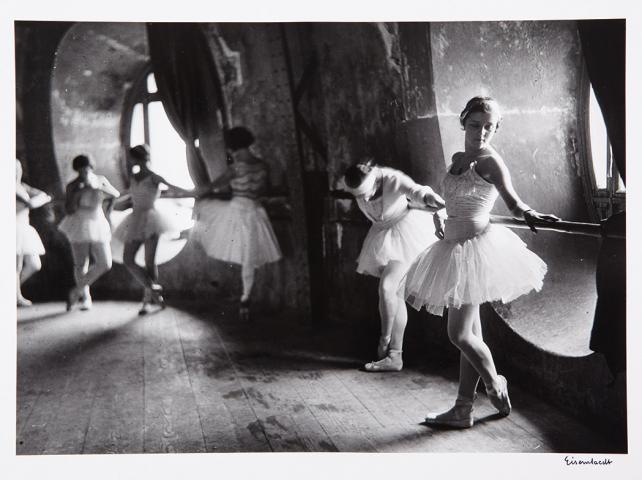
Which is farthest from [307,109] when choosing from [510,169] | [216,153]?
[510,169]

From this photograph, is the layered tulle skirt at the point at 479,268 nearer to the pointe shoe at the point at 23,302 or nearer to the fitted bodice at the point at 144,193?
the fitted bodice at the point at 144,193

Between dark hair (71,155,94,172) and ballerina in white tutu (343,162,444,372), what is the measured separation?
1.03m

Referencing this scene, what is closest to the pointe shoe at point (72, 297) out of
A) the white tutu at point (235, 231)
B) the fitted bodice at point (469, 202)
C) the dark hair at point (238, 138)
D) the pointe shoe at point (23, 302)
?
the pointe shoe at point (23, 302)

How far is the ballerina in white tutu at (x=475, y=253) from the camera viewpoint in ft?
6.28

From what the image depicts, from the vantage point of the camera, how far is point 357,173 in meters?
2.33

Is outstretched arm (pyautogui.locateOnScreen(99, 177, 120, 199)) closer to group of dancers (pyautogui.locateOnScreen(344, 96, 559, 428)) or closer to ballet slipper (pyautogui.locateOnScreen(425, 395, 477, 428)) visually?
group of dancers (pyautogui.locateOnScreen(344, 96, 559, 428))

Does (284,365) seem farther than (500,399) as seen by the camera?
Yes

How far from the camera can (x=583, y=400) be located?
1996 millimetres

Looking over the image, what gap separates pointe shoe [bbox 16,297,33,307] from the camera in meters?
2.20

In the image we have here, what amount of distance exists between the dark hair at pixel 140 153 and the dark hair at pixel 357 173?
81cm

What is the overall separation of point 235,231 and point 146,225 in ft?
1.17
